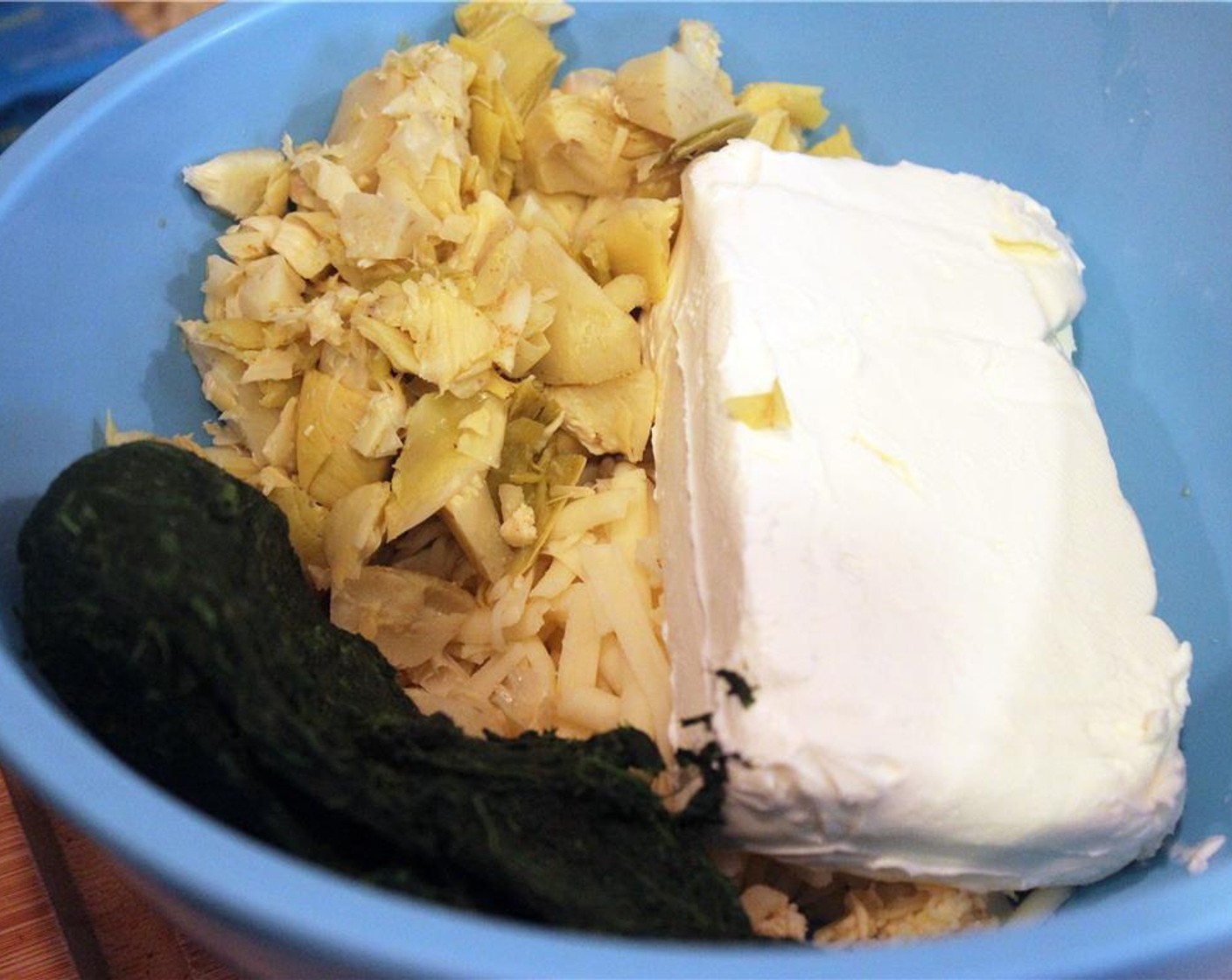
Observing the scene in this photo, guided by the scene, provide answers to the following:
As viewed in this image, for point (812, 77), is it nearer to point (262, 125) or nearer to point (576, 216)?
point (576, 216)

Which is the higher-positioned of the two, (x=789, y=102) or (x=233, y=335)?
(x=233, y=335)

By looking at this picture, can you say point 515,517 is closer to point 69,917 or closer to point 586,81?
point 69,917

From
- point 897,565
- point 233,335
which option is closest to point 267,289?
point 233,335

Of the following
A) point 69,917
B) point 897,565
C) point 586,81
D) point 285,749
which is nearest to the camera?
point 285,749

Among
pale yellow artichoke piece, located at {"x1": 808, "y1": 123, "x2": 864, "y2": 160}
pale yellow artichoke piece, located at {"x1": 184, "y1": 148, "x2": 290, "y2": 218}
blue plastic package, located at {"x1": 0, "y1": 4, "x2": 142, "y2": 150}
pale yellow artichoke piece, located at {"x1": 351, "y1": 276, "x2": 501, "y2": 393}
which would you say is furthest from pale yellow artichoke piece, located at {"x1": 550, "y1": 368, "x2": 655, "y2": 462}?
blue plastic package, located at {"x1": 0, "y1": 4, "x2": 142, "y2": 150}

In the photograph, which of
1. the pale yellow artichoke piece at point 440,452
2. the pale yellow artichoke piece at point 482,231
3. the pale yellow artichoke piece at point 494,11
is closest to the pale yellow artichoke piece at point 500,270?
the pale yellow artichoke piece at point 482,231

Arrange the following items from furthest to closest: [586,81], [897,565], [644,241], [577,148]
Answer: [586,81] → [577,148] → [644,241] → [897,565]
